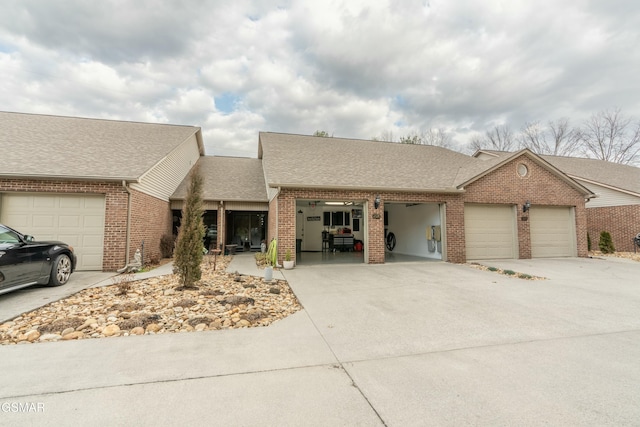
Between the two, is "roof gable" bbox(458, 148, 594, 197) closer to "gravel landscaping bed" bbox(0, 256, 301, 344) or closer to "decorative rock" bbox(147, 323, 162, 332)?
"gravel landscaping bed" bbox(0, 256, 301, 344)

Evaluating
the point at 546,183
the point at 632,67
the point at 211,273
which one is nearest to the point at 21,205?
the point at 211,273

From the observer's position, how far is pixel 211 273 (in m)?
7.98

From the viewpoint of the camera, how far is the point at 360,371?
2.73 m

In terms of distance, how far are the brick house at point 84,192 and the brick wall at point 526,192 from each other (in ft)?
38.9

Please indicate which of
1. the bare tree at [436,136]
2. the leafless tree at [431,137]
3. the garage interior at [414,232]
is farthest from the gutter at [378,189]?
the bare tree at [436,136]

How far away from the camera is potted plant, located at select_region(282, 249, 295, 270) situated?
893cm

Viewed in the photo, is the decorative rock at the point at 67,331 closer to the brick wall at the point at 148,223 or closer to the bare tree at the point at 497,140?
the brick wall at the point at 148,223

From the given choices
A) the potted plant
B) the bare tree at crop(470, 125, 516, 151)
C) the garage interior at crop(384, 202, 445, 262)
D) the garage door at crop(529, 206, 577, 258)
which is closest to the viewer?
the potted plant

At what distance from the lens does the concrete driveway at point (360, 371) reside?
6.77ft

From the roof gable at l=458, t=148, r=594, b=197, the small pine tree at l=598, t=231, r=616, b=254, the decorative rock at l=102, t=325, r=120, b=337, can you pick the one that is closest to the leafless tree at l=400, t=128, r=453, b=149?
the small pine tree at l=598, t=231, r=616, b=254

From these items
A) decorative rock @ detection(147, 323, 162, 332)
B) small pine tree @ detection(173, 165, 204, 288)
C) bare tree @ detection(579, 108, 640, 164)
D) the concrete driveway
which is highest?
bare tree @ detection(579, 108, 640, 164)

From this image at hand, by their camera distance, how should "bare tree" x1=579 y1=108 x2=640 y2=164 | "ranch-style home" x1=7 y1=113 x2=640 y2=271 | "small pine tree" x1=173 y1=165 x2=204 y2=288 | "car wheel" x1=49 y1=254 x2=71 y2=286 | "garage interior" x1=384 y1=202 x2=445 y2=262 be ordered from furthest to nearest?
"bare tree" x1=579 y1=108 x2=640 y2=164
"garage interior" x1=384 y1=202 x2=445 y2=262
"ranch-style home" x1=7 y1=113 x2=640 y2=271
"car wheel" x1=49 y1=254 x2=71 y2=286
"small pine tree" x1=173 y1=165 x2=204 y2=288

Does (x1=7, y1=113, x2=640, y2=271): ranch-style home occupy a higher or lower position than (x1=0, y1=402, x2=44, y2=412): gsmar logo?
higher

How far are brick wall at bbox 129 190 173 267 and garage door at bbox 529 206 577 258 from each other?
1499cm
